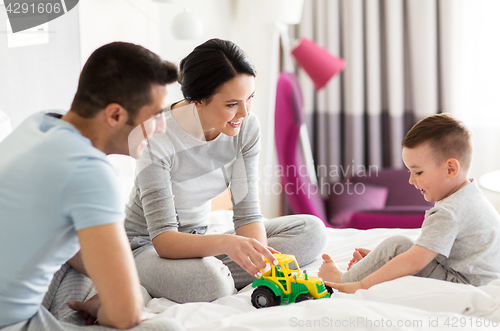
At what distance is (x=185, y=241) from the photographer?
124 cm

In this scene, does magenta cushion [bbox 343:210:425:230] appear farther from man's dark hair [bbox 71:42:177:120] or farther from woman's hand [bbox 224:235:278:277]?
man's dark hair [bbox 71:42:177:120]

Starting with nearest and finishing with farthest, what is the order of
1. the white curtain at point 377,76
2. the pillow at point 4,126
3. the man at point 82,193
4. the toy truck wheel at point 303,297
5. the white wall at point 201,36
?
1. the man at point 82,193
2. the toy truck wheel at point 303,297
3. the pillow at point 4,126
4. the white wall at point 201,36
5. the white curtain at point 377,76

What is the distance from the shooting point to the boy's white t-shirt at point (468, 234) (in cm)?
108

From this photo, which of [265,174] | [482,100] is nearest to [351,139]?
[265,174]

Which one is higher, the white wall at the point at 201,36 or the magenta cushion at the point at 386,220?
the white wall at the point at 201,36

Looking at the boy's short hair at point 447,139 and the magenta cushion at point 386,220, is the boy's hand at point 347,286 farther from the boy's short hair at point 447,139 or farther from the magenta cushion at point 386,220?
the magenta cushion at point 386,220

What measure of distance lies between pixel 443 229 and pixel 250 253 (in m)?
0.45

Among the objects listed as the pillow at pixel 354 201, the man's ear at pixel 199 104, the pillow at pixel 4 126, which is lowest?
the pillow at pixel 354 201

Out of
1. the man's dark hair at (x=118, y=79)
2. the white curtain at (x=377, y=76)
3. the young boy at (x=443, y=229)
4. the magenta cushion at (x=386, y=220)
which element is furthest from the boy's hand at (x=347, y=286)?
the white curtain at (x=377, y=76)

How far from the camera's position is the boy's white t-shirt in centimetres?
108

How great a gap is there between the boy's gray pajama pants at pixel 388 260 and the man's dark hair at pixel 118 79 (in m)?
0.70

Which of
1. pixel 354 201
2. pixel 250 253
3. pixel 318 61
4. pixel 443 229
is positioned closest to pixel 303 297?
pixel 250 253

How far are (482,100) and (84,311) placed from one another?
265 cm

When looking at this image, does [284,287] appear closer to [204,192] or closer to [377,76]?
[204,192]
